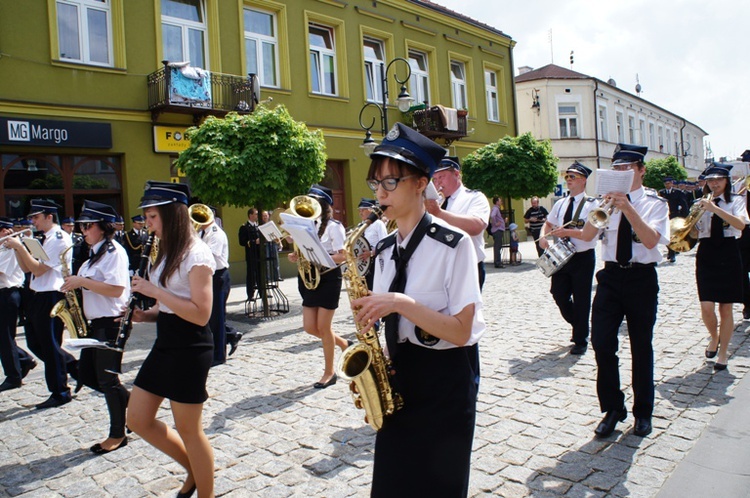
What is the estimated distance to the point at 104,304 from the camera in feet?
15.3

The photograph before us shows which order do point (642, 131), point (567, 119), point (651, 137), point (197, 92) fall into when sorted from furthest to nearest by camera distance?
1. point (651, 137)
2. point (642, 131)
3. point (567, 119)
4. point (197, 92)

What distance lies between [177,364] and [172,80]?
12212 mm

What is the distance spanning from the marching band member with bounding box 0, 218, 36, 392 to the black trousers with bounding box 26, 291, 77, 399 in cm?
41

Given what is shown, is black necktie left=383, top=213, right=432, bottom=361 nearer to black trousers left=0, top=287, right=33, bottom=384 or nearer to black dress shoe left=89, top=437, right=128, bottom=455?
black dress shoe left=89, top=437, right=128, bottom=455

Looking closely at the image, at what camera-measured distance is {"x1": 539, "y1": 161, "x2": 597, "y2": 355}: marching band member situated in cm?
657

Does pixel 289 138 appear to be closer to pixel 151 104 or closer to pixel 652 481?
pixel 151 104

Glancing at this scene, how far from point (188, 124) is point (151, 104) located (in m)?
1.02

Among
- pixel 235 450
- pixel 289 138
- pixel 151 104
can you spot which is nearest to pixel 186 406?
pixel 235 450

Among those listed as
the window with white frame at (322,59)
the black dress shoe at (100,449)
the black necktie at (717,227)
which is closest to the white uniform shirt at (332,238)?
the black dress shoe at (100,449)

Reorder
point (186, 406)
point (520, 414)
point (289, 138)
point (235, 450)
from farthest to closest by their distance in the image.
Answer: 1. point (289, 138)
2. point (520, 414)
3. point (235, 450)
4. point (186, 406)

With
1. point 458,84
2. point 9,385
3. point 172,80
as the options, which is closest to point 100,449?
point 9,385

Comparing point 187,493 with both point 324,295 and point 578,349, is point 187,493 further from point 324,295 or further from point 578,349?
point 578,349

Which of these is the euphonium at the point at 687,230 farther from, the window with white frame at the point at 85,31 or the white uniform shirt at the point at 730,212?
the window with white frame at the point at 85,31

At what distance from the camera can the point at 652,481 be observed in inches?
142
